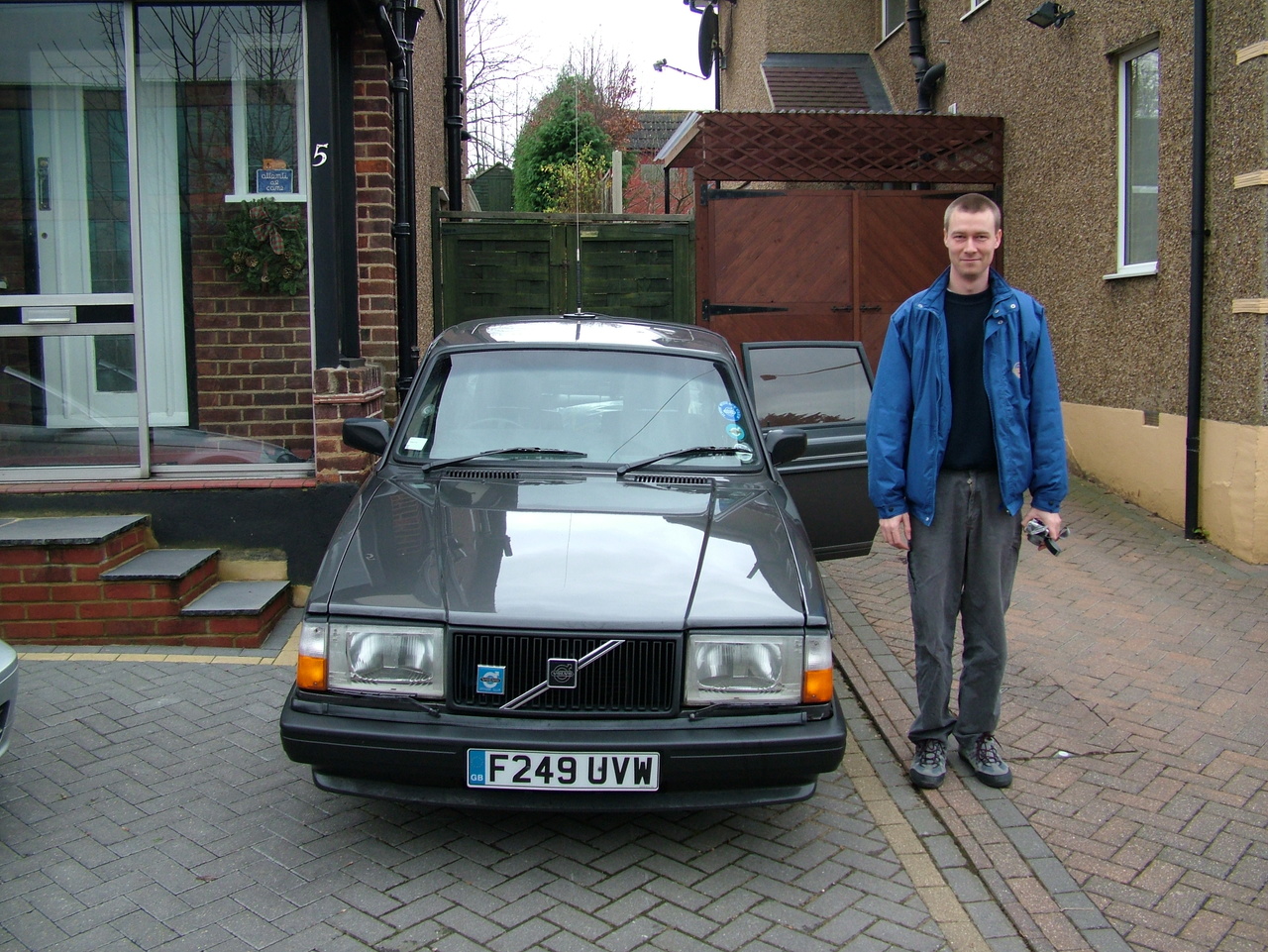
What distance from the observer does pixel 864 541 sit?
19.6 ft

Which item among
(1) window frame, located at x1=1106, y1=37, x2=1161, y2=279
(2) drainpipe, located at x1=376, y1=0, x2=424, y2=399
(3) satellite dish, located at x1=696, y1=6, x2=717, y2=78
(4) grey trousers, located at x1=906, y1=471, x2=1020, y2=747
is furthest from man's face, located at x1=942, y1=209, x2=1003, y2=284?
(3) satellite dish, located at x1=696, y1=6, x2=717, y2=78

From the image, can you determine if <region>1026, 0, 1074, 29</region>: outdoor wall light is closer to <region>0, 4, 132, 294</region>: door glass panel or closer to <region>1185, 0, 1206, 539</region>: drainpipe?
<region>1185, 0, 1206, 539</region>: drainpipe

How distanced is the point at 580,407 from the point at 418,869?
→ 190cm

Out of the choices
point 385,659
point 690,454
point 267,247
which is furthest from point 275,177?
point 385,659

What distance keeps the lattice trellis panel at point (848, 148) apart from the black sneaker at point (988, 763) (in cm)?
712

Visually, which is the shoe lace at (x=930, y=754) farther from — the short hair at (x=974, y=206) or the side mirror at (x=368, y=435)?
the side mirror at (x=368, y=435)

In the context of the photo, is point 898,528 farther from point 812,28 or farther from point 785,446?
point 812,28

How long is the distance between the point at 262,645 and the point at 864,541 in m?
3.12

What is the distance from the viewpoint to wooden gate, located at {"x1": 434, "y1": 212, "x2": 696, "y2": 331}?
425 inches

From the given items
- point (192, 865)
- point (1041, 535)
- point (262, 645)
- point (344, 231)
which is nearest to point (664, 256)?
point (344, 231)

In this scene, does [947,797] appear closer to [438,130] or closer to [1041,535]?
[1041,535]

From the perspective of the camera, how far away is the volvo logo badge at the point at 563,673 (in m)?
3.31

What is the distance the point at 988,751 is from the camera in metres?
4.29

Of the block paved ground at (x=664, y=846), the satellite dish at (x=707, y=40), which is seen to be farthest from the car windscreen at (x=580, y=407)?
the satellite dish at (x=707, y=40)
